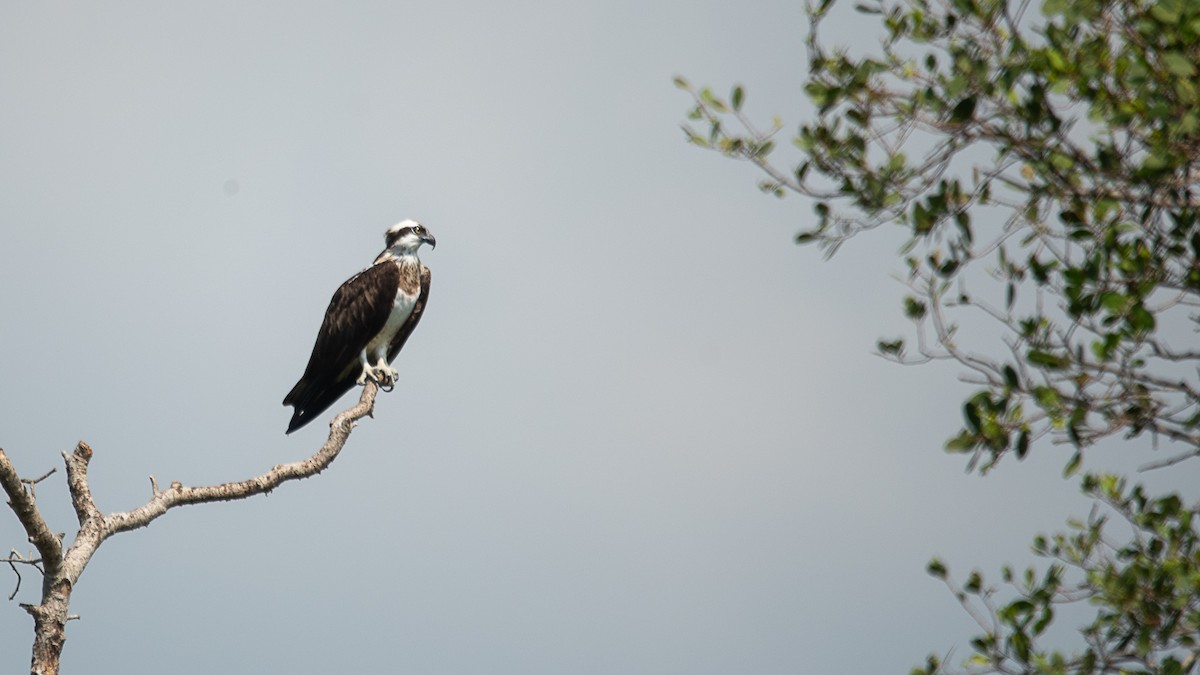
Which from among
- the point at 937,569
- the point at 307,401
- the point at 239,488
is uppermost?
the point at 307,401

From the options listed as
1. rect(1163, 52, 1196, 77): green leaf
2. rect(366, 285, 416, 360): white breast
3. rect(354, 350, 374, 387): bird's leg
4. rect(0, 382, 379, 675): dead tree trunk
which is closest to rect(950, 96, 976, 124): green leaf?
rect(1163, 52, 1196, 77): green leaf

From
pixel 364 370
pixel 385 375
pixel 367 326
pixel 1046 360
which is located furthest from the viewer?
pixel 385 375

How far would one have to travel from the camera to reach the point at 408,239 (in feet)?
44.5

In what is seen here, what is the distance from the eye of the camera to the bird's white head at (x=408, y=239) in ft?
44.5

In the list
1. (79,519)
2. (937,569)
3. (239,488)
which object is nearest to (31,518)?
(79,519)

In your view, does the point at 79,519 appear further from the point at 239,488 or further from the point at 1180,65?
the point at 1180,65

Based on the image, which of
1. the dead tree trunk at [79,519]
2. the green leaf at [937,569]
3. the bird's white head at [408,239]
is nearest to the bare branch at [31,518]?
the dead tree trunk at [79,519]

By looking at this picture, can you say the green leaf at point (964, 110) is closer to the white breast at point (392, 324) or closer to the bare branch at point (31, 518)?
the bare branch at point (31, 518)

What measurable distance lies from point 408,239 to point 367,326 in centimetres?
132

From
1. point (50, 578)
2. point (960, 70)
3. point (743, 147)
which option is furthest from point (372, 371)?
point (960, 70)

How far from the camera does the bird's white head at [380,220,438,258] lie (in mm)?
13555

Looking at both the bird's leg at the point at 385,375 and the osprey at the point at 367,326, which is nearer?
the osprey at the point at 367,326

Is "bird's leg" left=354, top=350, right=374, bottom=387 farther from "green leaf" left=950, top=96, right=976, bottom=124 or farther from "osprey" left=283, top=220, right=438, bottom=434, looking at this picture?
"green leaf" left=950, top=96, right=976, bottom=124

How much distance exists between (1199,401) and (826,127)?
161cm
